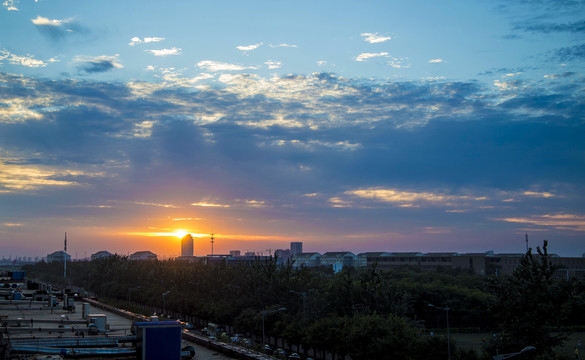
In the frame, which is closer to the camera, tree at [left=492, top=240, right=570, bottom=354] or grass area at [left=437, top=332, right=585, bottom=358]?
tree at [left=492, top=240, right=570, bottom=354]

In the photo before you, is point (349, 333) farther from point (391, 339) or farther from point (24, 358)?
point (24, 358)

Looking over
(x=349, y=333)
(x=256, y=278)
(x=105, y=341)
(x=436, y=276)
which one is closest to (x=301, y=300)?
(x=256, y=278)

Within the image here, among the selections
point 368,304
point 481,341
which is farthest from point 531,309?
point 481,341

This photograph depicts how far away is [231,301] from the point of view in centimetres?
8100

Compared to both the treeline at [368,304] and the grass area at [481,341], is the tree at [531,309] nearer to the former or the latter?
the treeline at [368,304]

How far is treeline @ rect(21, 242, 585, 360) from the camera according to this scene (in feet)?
134

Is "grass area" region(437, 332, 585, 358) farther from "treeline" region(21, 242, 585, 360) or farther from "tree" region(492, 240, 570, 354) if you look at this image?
"tree" region(492, 240, 570, 354)

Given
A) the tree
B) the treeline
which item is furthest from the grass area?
the tree

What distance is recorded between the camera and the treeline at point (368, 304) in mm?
40844

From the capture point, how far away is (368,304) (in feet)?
209

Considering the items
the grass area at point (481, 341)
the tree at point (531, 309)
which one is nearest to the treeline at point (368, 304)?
the tree at point (531, 309)

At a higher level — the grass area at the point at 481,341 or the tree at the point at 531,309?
the tree at the point at 531,309

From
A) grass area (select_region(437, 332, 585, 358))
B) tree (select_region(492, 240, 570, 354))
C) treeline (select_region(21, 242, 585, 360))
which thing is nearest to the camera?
tree (select_region(492, 240, 570, 354))

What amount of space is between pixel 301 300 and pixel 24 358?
5485cm
